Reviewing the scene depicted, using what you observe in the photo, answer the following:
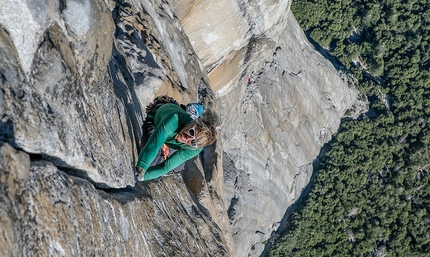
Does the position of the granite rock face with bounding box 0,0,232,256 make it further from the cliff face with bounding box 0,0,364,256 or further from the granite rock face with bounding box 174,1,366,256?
the granite rock face with bounding box 174,1,366,256

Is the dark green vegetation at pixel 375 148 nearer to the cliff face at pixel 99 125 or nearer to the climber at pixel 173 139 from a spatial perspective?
the cliff face at pixel 99 125

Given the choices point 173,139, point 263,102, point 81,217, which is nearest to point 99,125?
point 173,139

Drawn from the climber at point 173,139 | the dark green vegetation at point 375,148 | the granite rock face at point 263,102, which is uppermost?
the climber at point 173,139

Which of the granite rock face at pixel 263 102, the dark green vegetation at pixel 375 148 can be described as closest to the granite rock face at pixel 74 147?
the granite rock face at pixel 263 102

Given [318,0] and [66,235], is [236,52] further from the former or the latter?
[318,0]

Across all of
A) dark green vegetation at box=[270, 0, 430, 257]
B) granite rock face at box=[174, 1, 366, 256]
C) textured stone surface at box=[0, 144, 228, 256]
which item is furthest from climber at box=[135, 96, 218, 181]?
dark green vegetation at box=[270, 0, 430, 257]
